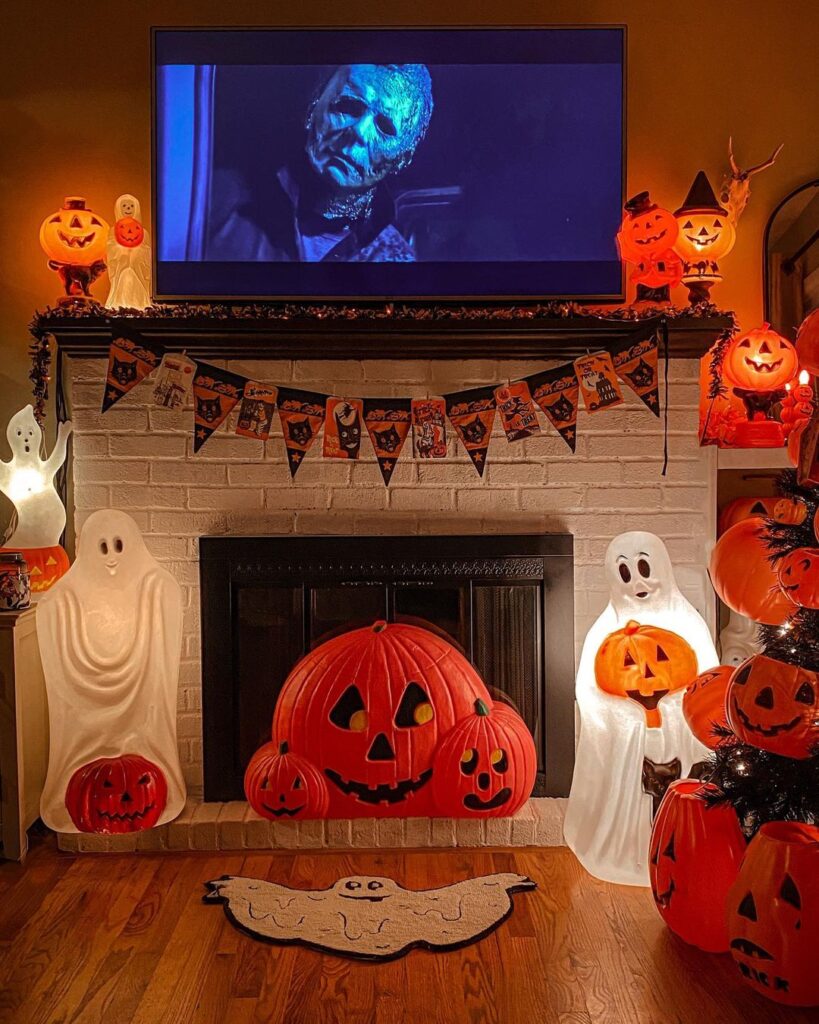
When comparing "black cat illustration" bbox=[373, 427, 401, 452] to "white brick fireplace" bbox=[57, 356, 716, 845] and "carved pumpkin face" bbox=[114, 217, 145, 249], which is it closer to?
"white brick fireplace" bbox=[57, 356, 716, 845]

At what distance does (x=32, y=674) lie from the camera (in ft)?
9.25

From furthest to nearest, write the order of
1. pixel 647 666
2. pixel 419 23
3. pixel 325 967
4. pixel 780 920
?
1. pixel 419 23
2. pixel 647 666
3. pixel 325 967
4. pixel 780 920

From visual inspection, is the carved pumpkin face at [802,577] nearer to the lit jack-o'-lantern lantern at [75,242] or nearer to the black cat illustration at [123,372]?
the black cat illustration at [123,372]

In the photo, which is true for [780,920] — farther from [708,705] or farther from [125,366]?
[125,366]

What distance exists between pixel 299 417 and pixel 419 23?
1388 millimetres

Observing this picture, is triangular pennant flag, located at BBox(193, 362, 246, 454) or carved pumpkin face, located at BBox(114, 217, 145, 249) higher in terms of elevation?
carved pumpkin face, located at BBox(114, 217, 145, 249)

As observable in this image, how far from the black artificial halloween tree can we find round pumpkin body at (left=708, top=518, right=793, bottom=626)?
0.10 feet

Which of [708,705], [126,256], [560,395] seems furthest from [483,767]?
[126,256]

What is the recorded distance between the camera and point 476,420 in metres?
2.76

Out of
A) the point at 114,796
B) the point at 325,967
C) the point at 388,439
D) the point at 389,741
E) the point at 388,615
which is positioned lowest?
the point at 325,967

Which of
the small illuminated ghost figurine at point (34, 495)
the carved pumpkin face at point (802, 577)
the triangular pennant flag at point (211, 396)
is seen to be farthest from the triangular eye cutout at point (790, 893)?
the small illuminated ghost figurine at point (34, 495)

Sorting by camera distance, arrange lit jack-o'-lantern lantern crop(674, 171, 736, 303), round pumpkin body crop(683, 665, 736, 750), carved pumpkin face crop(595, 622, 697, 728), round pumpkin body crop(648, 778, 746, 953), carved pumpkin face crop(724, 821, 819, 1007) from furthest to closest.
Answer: lit jack-o'-lantern lantern crop(674, 171, 736, 303) < carved pumpkin face crop(595, 622, 697, 728) < round pumpkin body crop(683, 665, 736, 750) < round pumpkin body crop(648, 778, 746, 953) < carved pumpkin face crop(724, 821, 819, 1007)

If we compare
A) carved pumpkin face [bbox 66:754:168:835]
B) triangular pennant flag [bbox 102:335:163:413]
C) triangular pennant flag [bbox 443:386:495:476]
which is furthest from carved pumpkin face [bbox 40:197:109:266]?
carved pumpkin face [bbox 66:754:168:835]

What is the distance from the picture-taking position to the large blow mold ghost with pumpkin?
2.67m
